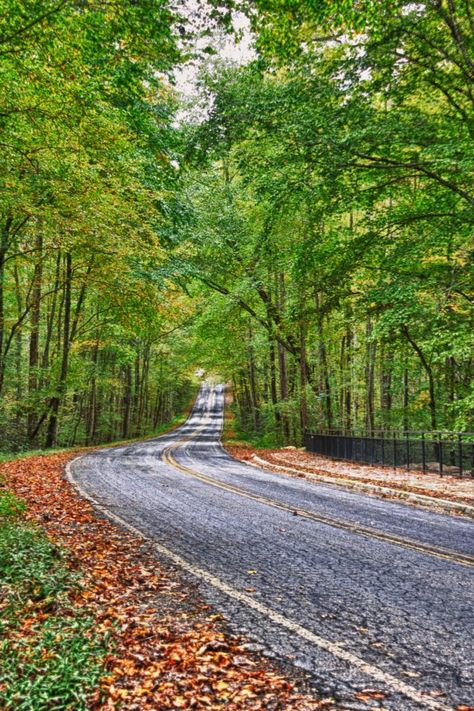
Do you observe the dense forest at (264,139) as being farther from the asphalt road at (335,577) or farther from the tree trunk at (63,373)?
the asphalt road at (335,577)

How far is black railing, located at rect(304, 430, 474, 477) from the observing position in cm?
1248

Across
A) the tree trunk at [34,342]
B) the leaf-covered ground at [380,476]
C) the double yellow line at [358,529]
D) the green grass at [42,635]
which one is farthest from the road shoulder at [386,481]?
the tree trunk at [34,342]

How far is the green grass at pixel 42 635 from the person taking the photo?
2541mm

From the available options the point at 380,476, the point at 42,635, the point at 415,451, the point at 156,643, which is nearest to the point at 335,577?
the point at 156,643

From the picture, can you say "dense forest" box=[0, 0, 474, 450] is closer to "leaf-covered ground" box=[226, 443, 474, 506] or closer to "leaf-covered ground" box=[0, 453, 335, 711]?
"leaf-covered ground" box=[226, 443, 474, 506]

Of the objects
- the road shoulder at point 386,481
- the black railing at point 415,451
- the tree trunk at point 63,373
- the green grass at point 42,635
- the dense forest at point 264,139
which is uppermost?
the dense forest at point 264,139

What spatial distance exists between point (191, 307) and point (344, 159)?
52.0 ft

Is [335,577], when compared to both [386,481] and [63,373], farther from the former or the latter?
[63,373]

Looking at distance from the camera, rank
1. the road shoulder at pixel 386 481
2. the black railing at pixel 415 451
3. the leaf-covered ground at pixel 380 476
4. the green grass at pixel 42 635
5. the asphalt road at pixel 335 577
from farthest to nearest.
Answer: the black railing at pixel 415 451 → the leaf-covered ground at pixel 380 476 → the road shoulder at pixel 386 481 → the asphalt road at pixel 335 577 → the green grass at pixel 42 635

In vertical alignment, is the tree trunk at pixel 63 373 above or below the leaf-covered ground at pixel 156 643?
above

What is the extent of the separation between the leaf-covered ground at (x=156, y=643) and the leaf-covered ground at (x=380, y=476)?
6.92m

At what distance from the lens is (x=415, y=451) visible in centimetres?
1377

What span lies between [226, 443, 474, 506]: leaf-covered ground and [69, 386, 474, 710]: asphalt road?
1455mm

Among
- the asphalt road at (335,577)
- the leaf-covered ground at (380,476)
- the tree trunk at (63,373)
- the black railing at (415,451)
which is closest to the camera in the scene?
the asphalt road at (335,577)
